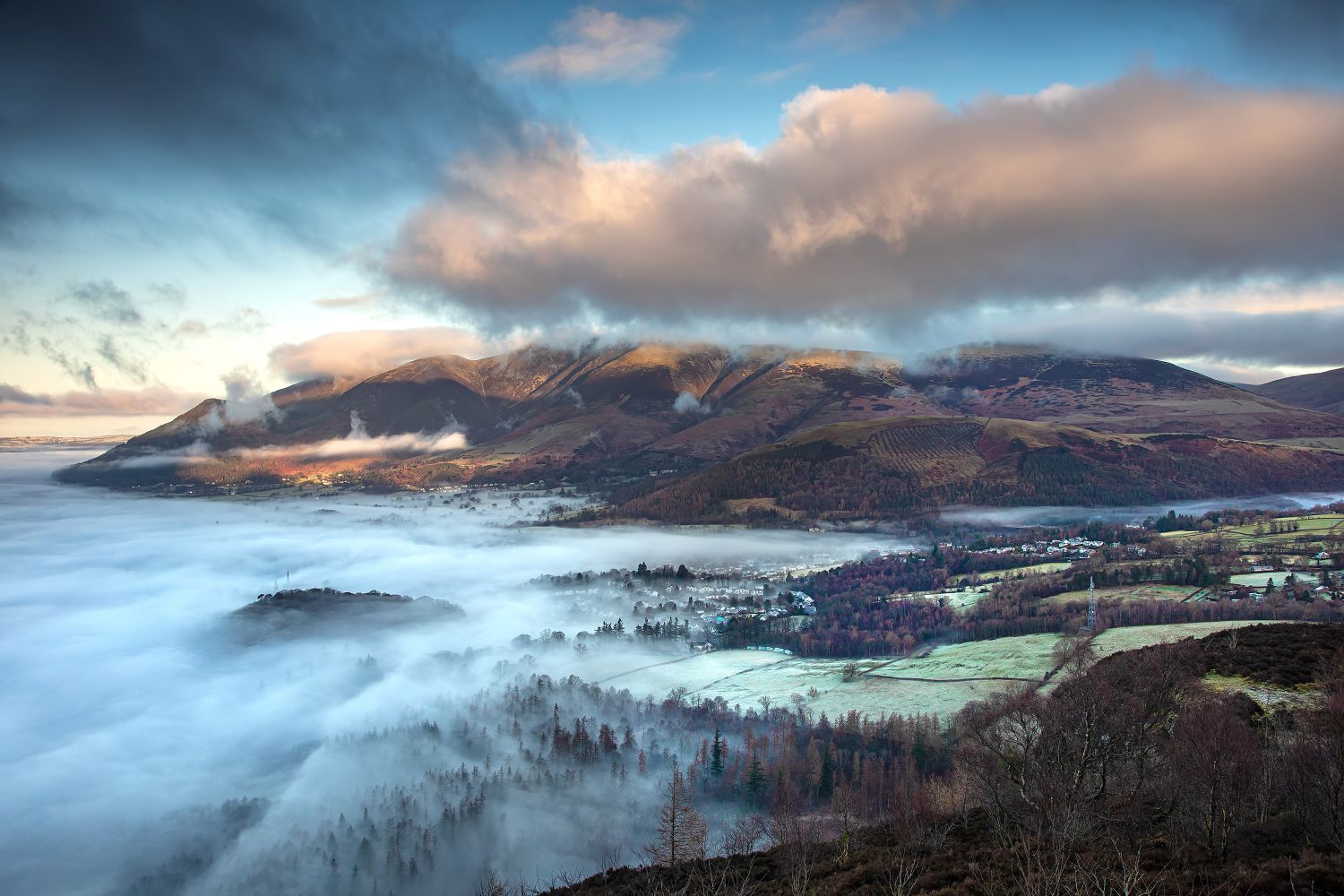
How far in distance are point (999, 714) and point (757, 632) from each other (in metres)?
112

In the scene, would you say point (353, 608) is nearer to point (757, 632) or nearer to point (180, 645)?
point (180, 645)

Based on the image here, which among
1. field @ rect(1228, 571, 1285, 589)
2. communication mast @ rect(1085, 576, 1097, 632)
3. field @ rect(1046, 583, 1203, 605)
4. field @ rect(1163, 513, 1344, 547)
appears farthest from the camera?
field @ rect(1163, 513, 1344, 547)

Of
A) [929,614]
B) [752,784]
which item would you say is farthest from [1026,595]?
[752,784]

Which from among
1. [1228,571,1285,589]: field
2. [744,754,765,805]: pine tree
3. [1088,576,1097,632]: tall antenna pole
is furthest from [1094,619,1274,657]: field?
[744,754,765,805]: pine tree

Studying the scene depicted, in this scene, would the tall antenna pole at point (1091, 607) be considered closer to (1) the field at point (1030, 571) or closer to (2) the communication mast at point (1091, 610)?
(2) the communication mast at point (1091, 610)

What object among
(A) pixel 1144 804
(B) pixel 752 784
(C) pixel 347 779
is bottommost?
(C) pixel 347 779

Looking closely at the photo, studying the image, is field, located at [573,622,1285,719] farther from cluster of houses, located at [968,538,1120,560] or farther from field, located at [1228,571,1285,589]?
cluster of houses, located at [968,538,1120,560]

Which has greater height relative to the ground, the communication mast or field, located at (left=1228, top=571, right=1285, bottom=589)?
field, located at (left=1228, top=571, right=1285, bottom=589)

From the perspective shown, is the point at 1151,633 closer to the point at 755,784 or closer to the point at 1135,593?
the point at 1135,593

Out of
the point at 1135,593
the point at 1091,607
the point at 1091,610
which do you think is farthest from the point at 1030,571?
the point at 1091,610

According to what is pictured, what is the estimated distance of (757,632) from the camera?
154500 millimetres

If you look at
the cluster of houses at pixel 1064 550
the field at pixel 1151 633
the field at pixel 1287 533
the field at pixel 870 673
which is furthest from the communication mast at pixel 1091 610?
the field at pixel 1287 533

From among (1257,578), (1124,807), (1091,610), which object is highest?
(1124,807)

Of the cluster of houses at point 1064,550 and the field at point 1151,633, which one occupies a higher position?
the field at point 1151,633
